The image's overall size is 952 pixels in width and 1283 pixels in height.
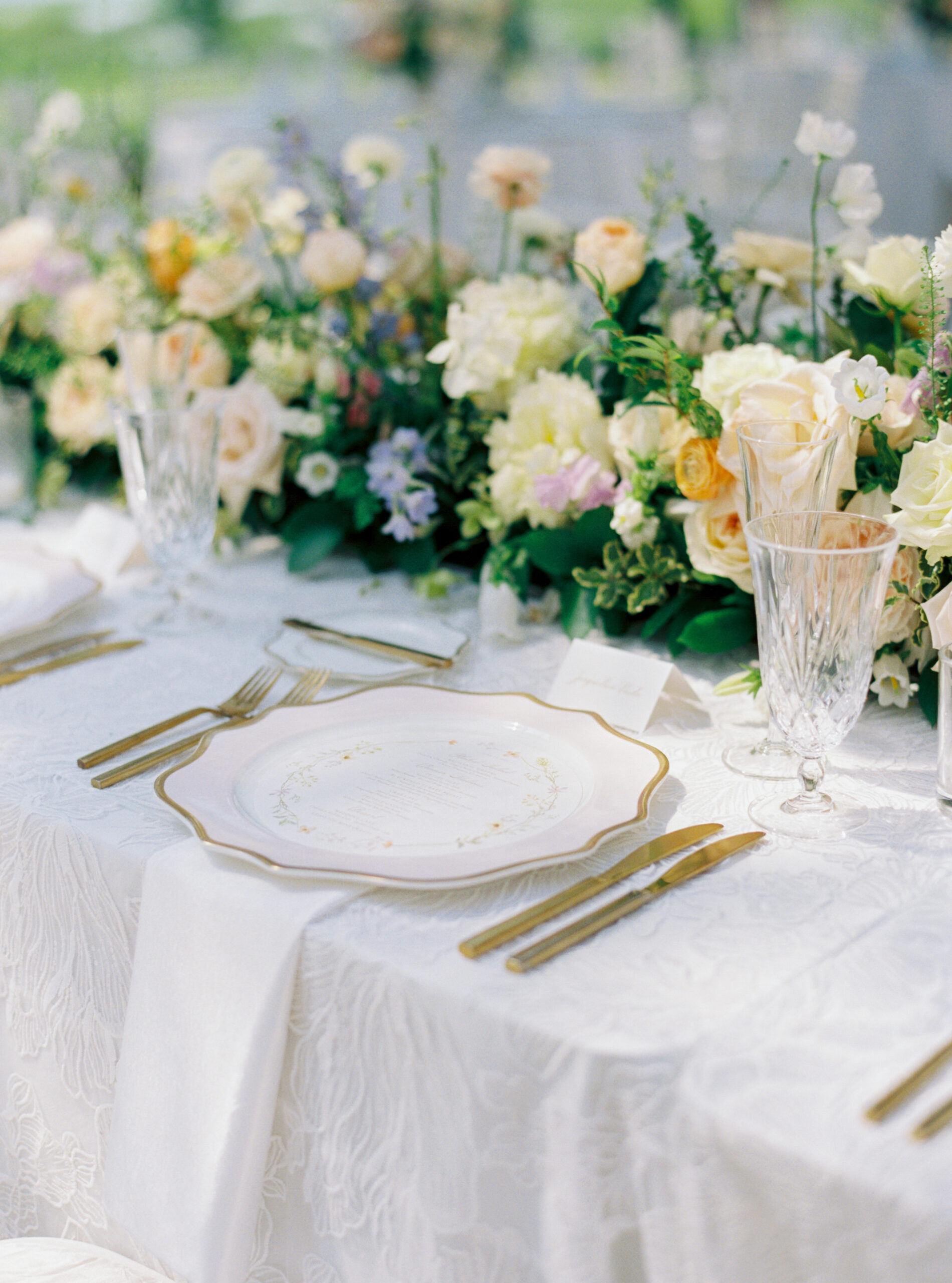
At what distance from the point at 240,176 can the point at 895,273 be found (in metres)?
0.97

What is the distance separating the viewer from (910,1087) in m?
0.54

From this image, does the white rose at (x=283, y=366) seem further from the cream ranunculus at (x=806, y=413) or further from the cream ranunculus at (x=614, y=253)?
the cream ranunculus at (x=806, y=413)

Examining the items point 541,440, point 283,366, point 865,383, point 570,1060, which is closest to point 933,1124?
point 570,1060

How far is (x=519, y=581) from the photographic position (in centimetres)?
125

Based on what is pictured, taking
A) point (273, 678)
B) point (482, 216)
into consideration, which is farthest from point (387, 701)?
point (482, 216)

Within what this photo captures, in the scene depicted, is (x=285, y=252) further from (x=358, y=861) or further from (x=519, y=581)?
(x=358, y=861)

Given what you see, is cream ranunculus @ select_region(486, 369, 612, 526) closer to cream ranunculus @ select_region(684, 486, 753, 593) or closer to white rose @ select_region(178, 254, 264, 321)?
cream ranunculus @ select_region(684, 486, 753, 593)

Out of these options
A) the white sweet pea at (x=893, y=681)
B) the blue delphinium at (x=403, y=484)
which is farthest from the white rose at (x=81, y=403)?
the white sweet pea at (x=893, y=681)

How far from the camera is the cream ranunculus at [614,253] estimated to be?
1248 millimetres

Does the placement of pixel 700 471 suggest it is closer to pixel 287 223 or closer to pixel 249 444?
pixel 249 444

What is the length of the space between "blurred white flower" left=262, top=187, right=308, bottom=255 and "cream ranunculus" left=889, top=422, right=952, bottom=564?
1096 millimetres

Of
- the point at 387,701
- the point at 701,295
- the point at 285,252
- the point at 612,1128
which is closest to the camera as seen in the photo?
the point at 612,1128

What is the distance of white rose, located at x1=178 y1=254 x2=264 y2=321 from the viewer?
1667 millimetres

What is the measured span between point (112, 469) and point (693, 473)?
1162 millimetres
